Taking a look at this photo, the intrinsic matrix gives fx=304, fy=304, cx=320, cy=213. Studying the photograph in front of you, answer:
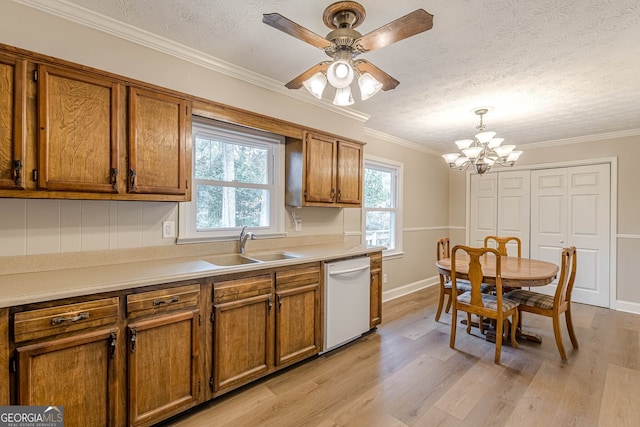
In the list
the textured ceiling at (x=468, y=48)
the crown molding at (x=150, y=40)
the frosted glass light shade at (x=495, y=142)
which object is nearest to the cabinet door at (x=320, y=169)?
the crown molding at (x=150, y=40)

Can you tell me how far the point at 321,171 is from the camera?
10.1ft

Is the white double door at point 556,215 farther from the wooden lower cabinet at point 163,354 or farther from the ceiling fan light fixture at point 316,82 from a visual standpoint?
the wooden lower cabinet at point 163,354

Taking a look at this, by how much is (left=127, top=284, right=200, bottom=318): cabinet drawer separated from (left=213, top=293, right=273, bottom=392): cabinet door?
0.19 m

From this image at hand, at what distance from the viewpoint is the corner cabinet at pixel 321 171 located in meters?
2.95

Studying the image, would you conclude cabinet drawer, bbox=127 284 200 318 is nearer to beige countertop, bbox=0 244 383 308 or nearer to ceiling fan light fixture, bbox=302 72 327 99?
beige countertop, bbox=0 244 383 308

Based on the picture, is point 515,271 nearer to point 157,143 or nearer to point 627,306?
point 627,306

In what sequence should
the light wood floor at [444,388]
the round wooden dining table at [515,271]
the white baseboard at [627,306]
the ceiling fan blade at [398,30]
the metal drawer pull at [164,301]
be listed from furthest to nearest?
1. the white baseboard at [627,306]
2. the round wooden dining table at [515,271]
3. the light wood floor at [444,388]
4. the metal drawer pull at [164,301]
5. the ceiling fan blade at [398,30]

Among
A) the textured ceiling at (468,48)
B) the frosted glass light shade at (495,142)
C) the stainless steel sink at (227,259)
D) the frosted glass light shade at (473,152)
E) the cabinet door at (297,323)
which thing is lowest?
the cabinet door at (297,323)

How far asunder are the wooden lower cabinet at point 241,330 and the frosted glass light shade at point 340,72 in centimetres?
143

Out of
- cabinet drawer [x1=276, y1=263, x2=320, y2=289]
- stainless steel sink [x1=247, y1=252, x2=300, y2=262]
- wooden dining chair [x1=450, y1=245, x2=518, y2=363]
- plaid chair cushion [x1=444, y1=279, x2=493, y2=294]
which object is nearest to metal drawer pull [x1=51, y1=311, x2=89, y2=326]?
cabinet drawer [x1=276, y1=263, x2=320, y2=289]

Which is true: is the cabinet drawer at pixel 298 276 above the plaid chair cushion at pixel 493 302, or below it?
above

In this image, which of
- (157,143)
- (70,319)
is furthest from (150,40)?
(70,319)

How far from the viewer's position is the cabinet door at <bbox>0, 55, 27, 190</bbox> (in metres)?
→ 1.54

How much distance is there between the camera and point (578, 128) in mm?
3977
